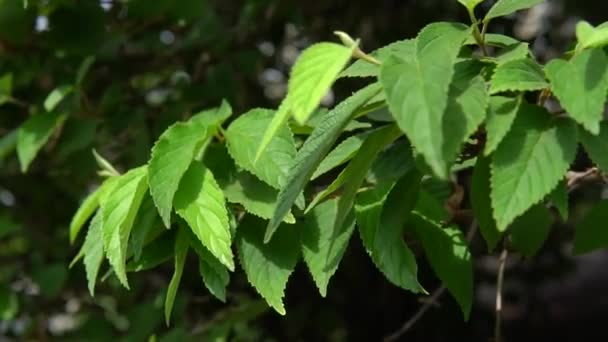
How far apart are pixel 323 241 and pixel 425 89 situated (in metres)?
0.32

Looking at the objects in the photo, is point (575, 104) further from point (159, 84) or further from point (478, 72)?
point (159, 84)

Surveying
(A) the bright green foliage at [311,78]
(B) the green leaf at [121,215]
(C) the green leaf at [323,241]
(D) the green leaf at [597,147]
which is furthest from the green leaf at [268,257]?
(D) the green leaf at [597,147]

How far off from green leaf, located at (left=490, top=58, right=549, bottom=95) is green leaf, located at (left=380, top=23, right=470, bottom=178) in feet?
0.15

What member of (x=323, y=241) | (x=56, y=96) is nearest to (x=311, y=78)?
(x=323, y=241)

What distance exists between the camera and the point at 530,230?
1127 mm

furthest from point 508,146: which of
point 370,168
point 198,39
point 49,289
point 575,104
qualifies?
→ point 49,289

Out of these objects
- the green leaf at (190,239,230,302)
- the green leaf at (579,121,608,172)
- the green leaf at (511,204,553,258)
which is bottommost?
the green leaf at (511,204,553,258)

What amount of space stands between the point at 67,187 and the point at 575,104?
1.72 m

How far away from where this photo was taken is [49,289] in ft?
6.52

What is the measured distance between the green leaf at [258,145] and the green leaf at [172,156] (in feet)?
0.11


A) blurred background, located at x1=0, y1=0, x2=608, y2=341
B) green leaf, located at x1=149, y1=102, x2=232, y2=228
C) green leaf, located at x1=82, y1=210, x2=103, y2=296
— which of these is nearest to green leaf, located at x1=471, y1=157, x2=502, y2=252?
green leaf, located at x1=149, y1=102, x2=232, y2=228

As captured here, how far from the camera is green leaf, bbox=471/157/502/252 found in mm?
883

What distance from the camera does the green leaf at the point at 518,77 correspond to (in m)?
0.81

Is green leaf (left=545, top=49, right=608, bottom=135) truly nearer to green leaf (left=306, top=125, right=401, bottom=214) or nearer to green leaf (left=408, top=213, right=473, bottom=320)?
green leaf (left=306, top=125, right=401, bottom=214)
